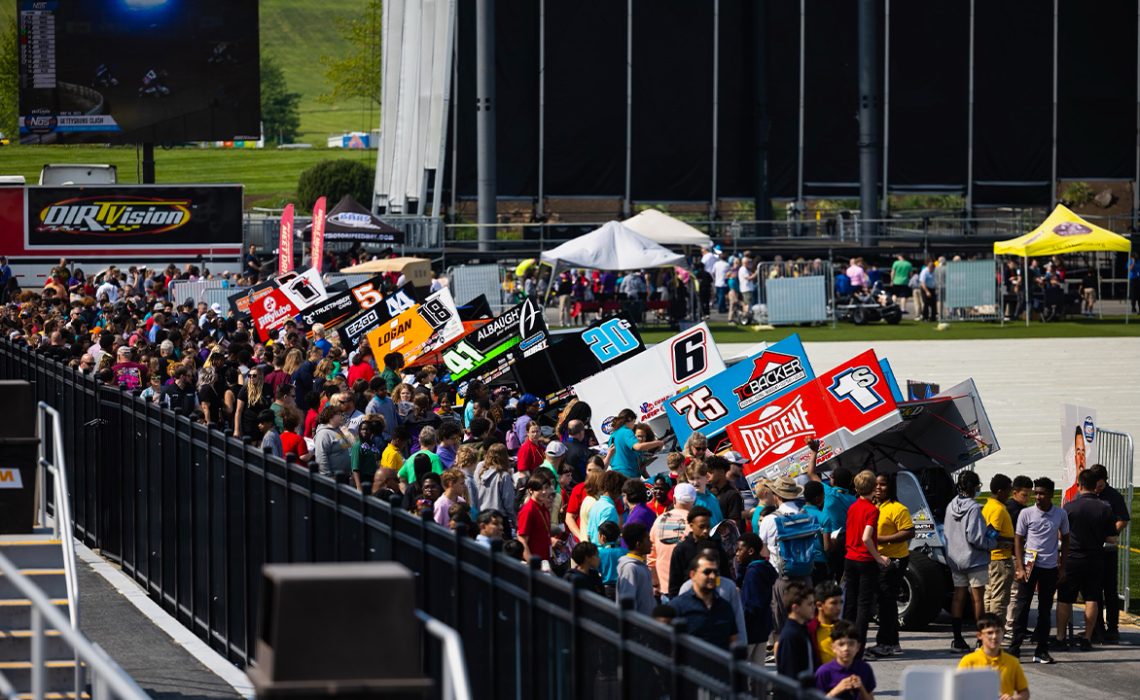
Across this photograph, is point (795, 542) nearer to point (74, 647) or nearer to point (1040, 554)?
point (1040, 554)

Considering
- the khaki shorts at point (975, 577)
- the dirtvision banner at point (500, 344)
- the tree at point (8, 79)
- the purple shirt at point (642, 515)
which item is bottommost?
the khaki shorts at point (975, 577)

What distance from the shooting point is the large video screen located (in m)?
44.9

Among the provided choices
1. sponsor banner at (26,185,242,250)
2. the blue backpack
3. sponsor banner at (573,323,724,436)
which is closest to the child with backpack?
the blue backpack

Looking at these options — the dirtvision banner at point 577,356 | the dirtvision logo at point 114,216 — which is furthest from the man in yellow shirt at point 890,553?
the dirtvision logo at point 114,216

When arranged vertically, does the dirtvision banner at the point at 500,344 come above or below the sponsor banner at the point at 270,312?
below

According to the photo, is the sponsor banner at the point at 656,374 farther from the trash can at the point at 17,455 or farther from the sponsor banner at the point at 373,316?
the trash can at the point at 17,455

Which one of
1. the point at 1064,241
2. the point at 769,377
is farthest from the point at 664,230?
the point at 769,377

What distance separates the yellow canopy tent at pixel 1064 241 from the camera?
39344 mm

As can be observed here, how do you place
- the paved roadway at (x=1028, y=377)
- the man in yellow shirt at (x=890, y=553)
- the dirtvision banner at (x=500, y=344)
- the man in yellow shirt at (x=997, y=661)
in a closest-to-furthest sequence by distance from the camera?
the man in yellow shirt at (x=997, y=661) < the man in yellow shirt at (x=890, y=553) < the dirtvision banner at (x=500, y=344) < the paved roadway at (x=1028, y=377)

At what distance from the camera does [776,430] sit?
1540 centimetres

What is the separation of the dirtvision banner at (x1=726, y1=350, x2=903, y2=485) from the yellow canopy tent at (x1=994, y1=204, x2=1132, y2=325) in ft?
83.1

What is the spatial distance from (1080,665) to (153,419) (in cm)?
763

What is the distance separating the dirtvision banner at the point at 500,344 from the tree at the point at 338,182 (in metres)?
63.6

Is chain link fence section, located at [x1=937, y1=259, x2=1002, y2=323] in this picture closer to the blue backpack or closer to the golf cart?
the golf cart
